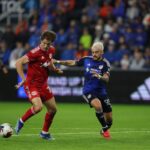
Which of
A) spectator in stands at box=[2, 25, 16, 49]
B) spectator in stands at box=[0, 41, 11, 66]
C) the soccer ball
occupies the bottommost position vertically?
spectator in stands at box=[0, 41, 11, 66]

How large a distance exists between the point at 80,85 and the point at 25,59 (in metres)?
11.2

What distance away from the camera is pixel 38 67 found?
13.9 meters

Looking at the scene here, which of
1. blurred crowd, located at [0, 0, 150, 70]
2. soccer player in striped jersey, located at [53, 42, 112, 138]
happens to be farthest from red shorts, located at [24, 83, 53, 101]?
blurred crowd, located at [0, 0, 150, 70]

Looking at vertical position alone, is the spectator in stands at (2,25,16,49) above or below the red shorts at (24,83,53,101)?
below

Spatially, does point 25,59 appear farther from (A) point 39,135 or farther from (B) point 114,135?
(B) point 114,135

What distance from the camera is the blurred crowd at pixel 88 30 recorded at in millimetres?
25656

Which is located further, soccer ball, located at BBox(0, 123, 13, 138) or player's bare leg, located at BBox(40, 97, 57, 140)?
player's bare leg, located at BBox(40, 97, 57, 140)

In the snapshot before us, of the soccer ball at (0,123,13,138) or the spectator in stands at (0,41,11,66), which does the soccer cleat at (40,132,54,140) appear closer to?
the soccer ball at (0,123,13,138)

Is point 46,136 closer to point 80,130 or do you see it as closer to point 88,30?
point 80,130

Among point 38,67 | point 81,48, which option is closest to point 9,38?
point 81,48

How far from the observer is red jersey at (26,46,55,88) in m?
13.8

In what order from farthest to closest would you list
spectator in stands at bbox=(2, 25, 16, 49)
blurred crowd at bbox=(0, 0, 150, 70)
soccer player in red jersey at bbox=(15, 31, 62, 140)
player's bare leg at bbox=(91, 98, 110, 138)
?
spectator in stands at bbox=(2, 25, 16, 49)
blurred crowd at bbox=(0, 0, 150, 70)
player's bare leg at bbox=(91, 98, 110, 138)
soccer player in red jersey at bbox=(15, 31, 62, 140)

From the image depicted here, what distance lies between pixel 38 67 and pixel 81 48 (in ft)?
40.2

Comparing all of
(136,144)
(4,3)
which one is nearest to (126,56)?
(4,3)
